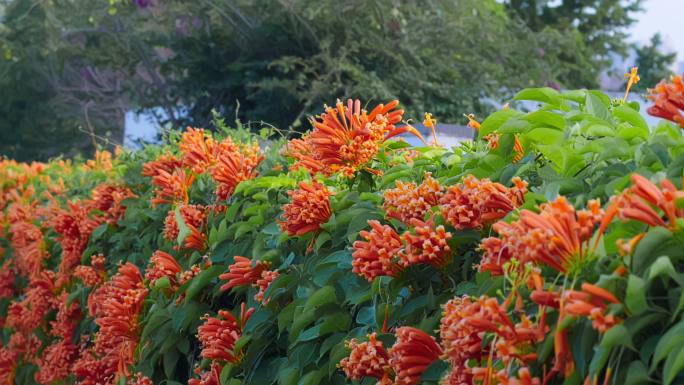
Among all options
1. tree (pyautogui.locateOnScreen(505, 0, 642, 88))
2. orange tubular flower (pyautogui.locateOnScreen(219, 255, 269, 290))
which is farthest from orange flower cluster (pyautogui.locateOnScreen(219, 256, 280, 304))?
tree (pyautogui.locateOnScreen(505, 0, 642, 88))

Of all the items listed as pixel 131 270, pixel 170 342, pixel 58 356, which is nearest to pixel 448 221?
pixel 170 342

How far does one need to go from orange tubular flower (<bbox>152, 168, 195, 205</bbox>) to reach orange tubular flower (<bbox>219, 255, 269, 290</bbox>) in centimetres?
85

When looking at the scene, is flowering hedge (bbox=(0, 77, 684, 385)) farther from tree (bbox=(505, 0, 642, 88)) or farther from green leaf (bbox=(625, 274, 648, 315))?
tree (bbox=(505, 0, 642, 88))

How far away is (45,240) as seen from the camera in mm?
5828

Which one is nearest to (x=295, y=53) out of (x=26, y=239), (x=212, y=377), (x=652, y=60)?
(x=26, y=239)

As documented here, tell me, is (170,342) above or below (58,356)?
Answer: below

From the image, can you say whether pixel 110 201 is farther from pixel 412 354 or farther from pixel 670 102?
pixel 670 102

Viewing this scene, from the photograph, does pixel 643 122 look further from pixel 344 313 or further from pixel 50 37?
pixel 50 37

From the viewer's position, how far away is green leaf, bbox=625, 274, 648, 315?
156cm

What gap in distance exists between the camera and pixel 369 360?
2.34m

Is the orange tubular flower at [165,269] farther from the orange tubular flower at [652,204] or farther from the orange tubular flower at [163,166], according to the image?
the orange tubular flower at [652,204]

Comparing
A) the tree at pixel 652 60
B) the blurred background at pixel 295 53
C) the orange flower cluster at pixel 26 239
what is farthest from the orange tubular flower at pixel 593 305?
the tree at pixel 652 60

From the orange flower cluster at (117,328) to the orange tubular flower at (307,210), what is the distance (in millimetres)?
1151

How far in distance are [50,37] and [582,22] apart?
1405 centimetres
